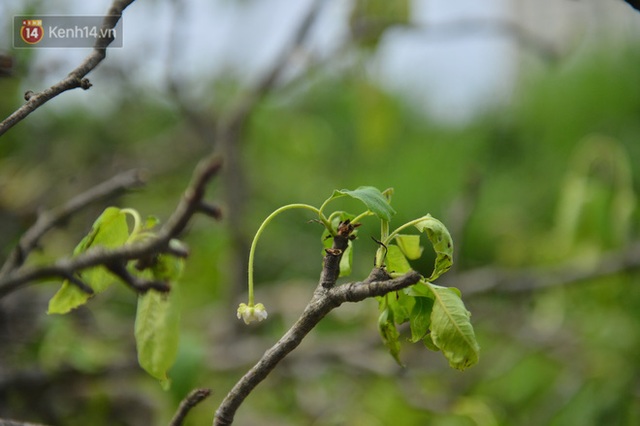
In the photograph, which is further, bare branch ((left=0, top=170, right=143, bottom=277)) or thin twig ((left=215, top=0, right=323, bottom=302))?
thin twig ((left=215, top=0, right=323, bottom=302))

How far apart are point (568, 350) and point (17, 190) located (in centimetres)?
100

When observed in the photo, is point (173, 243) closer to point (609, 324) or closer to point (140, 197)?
point (609, 324)

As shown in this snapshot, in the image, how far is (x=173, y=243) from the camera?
1.38ft

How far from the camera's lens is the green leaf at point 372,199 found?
38 cm

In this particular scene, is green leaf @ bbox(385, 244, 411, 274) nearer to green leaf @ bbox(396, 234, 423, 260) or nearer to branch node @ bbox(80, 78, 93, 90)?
green leaf @ bbox(396, 234, 423, 260)

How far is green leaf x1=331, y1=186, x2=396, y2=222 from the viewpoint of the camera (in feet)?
1.24

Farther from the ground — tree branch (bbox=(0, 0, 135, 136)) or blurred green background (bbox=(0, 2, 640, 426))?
tree branch (bbox=(0, 0, 135, 136))

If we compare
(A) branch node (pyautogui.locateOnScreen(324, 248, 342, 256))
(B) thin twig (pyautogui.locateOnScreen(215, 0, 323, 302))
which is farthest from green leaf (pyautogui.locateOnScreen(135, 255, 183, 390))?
(B) thin twig (pyautogui.locateOnScreen(215, 0, 323, 302))

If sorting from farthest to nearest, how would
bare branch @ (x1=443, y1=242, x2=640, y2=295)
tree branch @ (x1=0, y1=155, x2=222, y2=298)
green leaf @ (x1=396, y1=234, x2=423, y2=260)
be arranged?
bare branch @ (x1=443, y1=242, x2=640, y2=295) → green leaf @ (x1=396, y1=234, x2=423, y2=260) → tree branch @ (x1=0, y1=155, x2=222, y2=298)

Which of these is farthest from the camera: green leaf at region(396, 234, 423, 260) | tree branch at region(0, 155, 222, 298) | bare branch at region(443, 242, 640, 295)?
bare branch at region(443, 242, 640, 295)

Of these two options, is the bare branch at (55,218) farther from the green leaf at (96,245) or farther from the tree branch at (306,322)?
the tree branch at (306,322)

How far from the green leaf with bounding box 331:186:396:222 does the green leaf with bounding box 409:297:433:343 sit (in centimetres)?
5

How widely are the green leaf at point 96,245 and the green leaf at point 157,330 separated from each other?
3 cm

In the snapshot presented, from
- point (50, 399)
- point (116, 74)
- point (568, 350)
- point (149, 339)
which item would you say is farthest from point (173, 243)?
point (568, 350)
